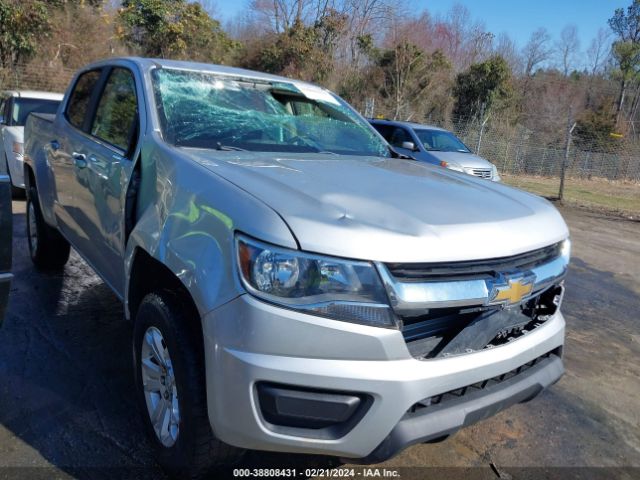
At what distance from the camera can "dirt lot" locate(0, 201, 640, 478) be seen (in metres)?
2.55

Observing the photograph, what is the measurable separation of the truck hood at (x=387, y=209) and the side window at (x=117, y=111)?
656 millimetres

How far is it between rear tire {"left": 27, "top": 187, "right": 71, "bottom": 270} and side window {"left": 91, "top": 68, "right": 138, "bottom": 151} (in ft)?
4.89

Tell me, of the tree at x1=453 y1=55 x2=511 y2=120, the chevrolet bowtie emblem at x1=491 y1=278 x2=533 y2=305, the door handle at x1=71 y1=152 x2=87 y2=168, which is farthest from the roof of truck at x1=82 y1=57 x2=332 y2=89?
the tree at x1=453 y1=55 x2=511 y2=120

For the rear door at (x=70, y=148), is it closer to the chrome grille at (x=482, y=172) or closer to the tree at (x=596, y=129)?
the chrome grille at (x=482, y=172)

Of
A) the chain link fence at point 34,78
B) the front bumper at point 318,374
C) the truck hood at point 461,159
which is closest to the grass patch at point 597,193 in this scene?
the truck hood at point 461,159

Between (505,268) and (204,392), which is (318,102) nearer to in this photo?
(505,268)

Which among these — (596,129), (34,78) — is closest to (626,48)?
(596,129)

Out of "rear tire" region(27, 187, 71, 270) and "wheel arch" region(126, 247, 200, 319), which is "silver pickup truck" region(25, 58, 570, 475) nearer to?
"wheel arch" region(126, 247, 200, 319)

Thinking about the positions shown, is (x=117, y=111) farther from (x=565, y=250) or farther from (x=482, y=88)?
(x=482, y=88)

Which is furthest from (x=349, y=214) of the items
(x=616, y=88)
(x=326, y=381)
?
(x=616, y=88)

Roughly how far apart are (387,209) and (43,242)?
12.6 ft

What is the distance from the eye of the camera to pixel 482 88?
25141 millimetres

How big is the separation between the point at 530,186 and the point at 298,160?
15.8 meters

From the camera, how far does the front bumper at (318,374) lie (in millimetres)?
1784
